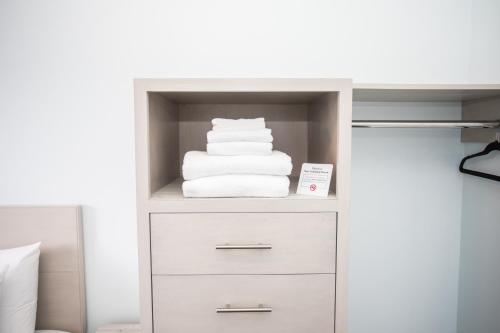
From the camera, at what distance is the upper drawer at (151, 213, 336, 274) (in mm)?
956

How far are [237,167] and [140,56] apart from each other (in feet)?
2.75

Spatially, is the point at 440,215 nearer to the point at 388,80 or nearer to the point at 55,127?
the point at 388,80

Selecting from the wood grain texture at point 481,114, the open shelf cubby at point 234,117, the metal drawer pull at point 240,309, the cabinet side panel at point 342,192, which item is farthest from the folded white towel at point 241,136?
the wood grain texture at point 481,114

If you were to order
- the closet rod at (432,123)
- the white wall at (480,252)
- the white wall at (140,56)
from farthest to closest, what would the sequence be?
the white wall at (140,56), the white wall at (480,252), the closet rod at (432,123)

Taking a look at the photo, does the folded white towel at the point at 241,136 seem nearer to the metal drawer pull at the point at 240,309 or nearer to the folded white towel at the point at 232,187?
the folded white towel at the point at 232,187

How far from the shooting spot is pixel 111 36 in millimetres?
1443

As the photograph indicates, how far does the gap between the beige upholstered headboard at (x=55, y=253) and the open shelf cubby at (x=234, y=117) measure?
1.83 feet

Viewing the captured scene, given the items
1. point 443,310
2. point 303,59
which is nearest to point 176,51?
point 303,59

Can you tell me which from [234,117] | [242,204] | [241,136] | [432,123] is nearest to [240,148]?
[241,136]

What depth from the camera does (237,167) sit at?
978 millimetres

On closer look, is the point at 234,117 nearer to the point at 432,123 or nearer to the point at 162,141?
the point at 162,141

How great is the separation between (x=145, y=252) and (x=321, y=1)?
130cm

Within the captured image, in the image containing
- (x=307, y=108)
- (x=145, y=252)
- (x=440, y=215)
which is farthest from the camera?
(x=440, y=215)

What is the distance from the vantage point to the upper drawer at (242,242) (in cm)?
96
